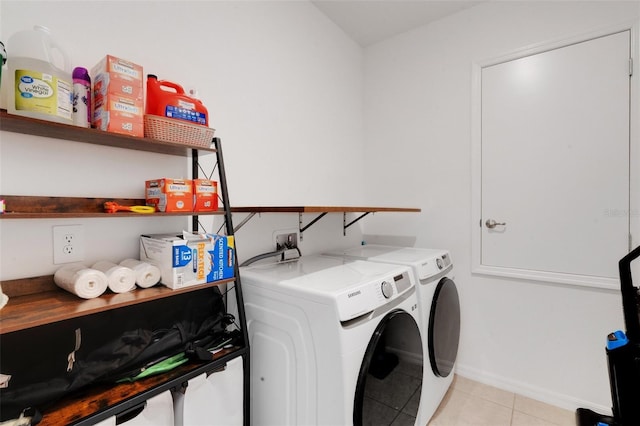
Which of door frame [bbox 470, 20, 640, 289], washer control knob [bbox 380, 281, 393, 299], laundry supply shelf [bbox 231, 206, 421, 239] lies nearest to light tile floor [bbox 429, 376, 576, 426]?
door frame [bbox 470, 20, 640, 289]

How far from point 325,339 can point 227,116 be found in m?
1.23

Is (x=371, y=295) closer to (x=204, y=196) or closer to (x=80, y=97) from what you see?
(x=204, y=196)

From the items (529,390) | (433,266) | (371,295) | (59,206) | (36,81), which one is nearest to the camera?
(36,81)

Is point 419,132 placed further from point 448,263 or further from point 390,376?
point 390,376

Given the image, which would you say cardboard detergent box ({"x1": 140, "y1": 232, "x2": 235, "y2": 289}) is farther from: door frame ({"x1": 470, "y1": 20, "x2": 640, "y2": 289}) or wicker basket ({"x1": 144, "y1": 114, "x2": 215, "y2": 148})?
door frame ({"x1": 470, "y1": 20, "x2": 640, "y2": 289})

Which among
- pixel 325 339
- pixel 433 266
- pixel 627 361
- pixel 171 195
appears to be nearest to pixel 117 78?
pixel 171 195

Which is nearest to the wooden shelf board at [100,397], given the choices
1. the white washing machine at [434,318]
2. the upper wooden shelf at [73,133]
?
the upper wooden shelf at [73,133]

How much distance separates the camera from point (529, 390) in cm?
199

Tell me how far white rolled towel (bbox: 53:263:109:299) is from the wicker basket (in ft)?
1.64

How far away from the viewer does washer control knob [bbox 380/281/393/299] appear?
1.25 meters

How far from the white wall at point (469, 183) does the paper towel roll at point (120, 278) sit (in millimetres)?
2033

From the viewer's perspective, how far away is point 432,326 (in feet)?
5.16

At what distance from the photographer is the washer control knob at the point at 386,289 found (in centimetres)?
125

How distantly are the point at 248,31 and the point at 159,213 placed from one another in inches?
49.7
